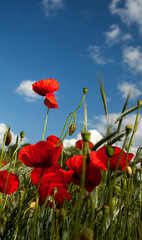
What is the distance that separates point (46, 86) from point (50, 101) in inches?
4.2

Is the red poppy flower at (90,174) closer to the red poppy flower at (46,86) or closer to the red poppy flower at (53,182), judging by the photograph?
the red poppy flower at (53,182)

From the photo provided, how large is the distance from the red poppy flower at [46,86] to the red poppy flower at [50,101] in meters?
0.03

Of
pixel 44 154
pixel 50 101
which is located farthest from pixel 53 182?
pixel 50 101

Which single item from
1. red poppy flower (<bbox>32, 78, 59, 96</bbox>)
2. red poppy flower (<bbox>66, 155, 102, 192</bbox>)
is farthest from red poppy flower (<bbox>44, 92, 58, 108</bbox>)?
red poppy flower (<bbox>66, 155, 102, 192</bbox>)

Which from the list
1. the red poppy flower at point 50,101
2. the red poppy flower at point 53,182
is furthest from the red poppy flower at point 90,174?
the red poppy flower at point 50,101

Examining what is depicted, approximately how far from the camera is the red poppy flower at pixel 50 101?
64.8 inches

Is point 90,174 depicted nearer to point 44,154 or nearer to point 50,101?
point 44,154

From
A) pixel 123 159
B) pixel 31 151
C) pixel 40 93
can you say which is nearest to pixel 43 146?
pixel 31 151

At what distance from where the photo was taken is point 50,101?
64.5 inches

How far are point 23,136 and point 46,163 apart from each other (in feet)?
1.20

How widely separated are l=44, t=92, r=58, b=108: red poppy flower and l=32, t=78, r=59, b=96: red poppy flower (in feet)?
0.11

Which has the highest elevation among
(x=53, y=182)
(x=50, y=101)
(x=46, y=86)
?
(x=46, y=86)

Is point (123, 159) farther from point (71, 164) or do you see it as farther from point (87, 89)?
point (87, 89)

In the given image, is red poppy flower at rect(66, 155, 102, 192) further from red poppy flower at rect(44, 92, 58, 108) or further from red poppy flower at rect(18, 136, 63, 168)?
red poppy flower at rect(44, 92, 58, 108)
